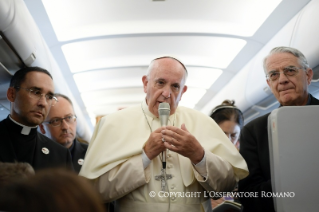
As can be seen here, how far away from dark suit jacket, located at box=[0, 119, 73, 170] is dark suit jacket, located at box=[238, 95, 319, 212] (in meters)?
1.71

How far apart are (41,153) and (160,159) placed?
1.34 meters

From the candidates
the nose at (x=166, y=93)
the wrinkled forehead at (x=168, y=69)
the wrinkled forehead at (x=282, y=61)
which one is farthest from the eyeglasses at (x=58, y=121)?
the wrinkled forehead at (x=282, y=61)

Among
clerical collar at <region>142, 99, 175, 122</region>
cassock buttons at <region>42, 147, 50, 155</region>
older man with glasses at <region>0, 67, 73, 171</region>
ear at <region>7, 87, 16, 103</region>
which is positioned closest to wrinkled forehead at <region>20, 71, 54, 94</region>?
older man with glasses at <region>0, 67, 73, 171</region>

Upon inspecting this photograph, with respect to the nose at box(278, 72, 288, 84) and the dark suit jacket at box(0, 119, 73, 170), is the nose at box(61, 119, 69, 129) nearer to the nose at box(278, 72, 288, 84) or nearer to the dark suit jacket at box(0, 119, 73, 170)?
the dark suit jacket at box(0, 119, 73, 170)

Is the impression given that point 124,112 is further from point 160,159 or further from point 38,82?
point 38,82

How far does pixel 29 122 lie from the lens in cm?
288

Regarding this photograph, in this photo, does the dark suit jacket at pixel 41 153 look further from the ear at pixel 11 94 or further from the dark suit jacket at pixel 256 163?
the dark suit jacket at pixel 256 163

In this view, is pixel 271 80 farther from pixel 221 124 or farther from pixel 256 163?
pixel 221 124

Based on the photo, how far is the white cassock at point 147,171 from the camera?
2143 mm

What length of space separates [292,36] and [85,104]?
18.5 ft

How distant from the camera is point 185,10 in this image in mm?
4160

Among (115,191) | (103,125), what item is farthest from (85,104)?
(115,191)

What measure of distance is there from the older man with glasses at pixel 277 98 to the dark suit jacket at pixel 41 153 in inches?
67.9

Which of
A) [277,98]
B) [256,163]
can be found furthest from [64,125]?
Result: [277,98]
